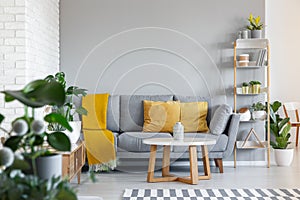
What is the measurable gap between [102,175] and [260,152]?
2.18 metres

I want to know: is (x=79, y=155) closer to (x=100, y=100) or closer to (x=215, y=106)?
(x=100, y=100)

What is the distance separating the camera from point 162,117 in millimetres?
5371

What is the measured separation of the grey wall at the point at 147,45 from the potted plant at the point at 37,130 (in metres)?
4.59

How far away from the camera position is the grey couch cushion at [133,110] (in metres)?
5.52

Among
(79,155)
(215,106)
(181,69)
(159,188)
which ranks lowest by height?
(159,188)

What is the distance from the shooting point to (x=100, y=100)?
543cm

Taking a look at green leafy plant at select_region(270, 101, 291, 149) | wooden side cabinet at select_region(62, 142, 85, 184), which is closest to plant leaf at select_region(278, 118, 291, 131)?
green leafy plant at select_region(270, 101, 291, 149)

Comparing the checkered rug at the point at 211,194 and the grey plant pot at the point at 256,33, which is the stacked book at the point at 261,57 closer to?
the grey plant pot at the point at 256,33

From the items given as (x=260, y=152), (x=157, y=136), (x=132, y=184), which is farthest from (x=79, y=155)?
(x=260, y=152)

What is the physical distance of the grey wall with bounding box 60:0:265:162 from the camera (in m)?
5.67

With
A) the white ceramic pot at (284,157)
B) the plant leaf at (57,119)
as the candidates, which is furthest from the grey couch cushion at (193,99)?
the plant leaf at (57,119)

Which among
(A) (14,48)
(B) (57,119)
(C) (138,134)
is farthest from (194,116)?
(B) (57,119)

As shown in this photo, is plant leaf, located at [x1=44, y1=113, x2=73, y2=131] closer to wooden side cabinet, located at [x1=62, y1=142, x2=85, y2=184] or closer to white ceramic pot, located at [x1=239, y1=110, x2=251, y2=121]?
wooden side cabinet, located at [x1=62, y1=142, x2=85, y2=184]

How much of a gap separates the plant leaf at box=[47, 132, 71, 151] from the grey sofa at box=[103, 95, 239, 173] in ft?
12.8
